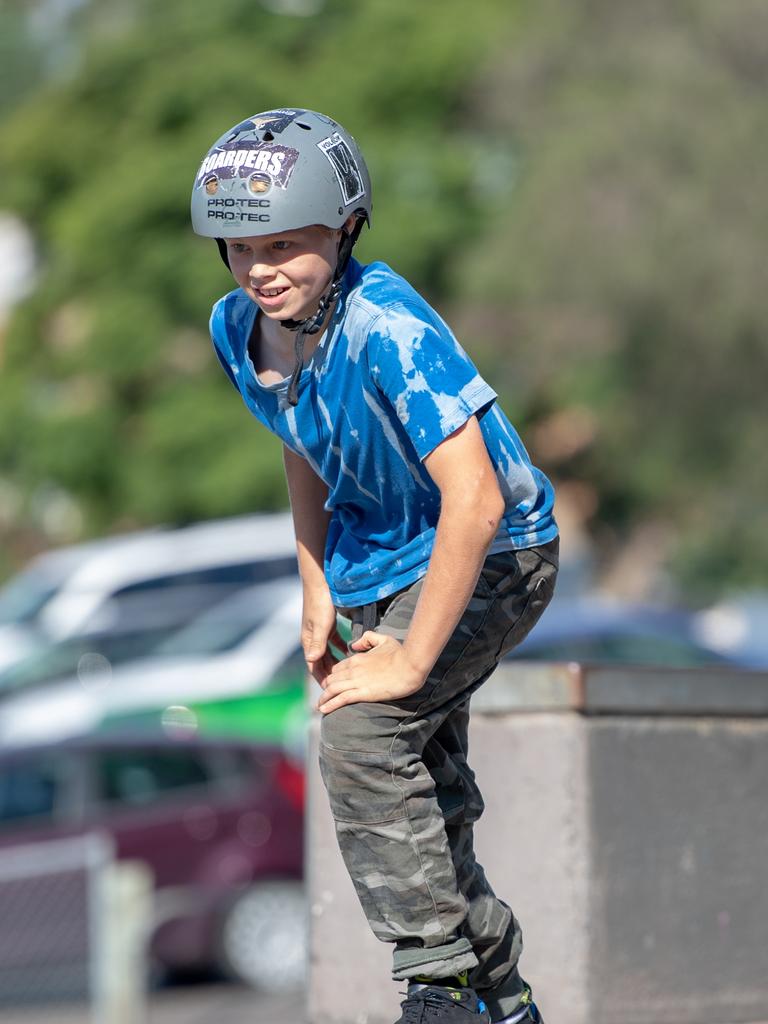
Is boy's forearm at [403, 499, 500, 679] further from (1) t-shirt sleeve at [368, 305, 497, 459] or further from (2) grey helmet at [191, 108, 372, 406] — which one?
(2) grey helmet at [191, 108, 372, 406]

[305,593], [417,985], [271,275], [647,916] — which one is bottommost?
[647,916]

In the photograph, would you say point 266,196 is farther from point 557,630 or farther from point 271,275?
point 557,630

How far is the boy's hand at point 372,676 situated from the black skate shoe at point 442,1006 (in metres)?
0.56

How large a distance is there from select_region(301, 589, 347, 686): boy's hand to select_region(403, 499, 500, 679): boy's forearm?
55 cm

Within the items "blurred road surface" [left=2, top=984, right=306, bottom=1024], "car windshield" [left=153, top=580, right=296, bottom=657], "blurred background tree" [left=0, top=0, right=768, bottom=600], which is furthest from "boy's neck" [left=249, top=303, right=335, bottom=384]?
"blurred background tree" [left=0, top=0, right=768, bottom=600]

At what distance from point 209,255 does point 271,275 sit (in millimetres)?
21571

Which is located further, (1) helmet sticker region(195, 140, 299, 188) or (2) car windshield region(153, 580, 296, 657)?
(2) car windshield region(153, 580, 296, 657)

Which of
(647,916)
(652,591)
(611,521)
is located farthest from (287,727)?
(611,521)

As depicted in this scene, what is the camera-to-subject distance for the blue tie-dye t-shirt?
3.11 m

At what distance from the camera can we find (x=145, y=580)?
59.7 ft

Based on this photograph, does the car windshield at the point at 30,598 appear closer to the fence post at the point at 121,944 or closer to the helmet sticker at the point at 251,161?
the fence post at the point at 121,944

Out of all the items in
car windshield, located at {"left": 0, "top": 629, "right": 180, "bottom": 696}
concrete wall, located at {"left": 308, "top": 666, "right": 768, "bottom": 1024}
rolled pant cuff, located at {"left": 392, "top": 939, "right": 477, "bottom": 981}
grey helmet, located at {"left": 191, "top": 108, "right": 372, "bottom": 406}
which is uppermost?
grey helmet, located at {"left": 191, "top": 108, "right": 372, "bottom": 406}

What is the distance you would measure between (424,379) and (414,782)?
2.49 ft

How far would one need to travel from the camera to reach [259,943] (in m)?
10.2
